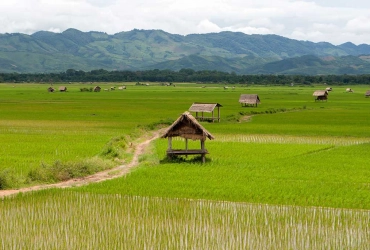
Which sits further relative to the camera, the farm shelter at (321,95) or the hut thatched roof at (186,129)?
the farm shelter at (321,95)

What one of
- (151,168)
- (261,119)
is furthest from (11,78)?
(151,168)

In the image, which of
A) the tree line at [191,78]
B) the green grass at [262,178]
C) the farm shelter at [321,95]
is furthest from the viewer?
Result: the tree line at [191,78]

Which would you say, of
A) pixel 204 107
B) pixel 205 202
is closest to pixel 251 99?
pixel 204 107

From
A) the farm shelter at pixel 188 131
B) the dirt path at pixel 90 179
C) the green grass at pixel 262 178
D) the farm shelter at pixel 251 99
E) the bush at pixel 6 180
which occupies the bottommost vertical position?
the dirt path at pixel 90 179

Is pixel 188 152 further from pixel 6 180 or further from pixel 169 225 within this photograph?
pixel 169 225

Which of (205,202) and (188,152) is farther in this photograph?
(188,152)

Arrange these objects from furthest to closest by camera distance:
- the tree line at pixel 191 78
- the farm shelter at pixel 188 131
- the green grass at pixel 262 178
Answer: the tree line at pixel 191 78 → the farm shelter at pixel 188 131 → the green grass at pixel 262 178

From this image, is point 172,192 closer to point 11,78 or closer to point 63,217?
point 63,217

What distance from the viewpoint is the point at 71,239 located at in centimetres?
1115

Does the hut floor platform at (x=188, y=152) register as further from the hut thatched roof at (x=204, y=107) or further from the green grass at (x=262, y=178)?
the hut thatched roof at (x=204, y=107)

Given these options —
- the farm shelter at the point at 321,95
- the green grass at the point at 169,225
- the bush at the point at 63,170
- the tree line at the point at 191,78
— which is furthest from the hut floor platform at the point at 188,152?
the tree line at the point at 191,78

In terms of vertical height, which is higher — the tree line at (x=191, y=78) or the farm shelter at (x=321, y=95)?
the tree line at (x=191, y=78)

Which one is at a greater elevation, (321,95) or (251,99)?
(251,99)

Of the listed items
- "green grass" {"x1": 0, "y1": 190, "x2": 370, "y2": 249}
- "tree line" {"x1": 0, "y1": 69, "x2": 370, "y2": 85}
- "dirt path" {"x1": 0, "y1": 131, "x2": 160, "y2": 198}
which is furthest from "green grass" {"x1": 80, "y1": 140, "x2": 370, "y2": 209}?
"tree line" {"x1": 0, "y1": 69, "x2": 370, "y2": 85}
